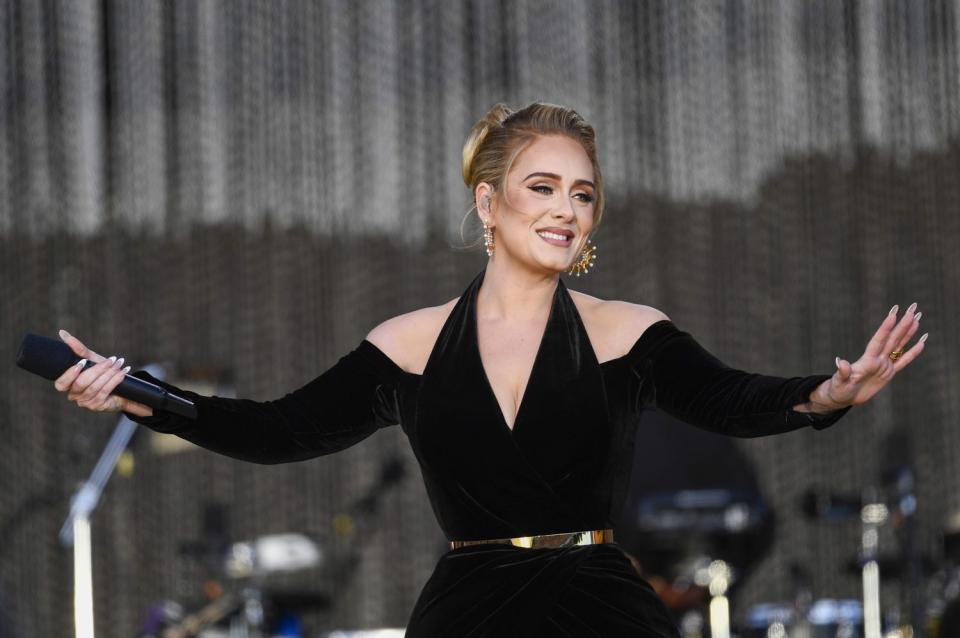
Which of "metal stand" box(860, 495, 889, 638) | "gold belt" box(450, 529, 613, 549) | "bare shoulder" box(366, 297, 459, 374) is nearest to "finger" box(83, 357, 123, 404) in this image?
"bare shoulder" box(366, 297, 459, 374)

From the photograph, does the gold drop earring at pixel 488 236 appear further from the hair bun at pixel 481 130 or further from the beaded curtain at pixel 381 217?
the beaded curtain at pixel 381 217

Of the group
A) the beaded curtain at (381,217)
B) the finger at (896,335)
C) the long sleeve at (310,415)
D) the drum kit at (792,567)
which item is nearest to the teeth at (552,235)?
the long sleeve at (310,415)

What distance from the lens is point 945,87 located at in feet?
17.5

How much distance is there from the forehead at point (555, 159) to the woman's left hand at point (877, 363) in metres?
0.52

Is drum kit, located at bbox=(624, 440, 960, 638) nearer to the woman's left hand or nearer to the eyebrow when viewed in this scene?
the eyebrow

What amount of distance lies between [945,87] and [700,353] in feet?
12.6

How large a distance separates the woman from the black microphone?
0.02 m

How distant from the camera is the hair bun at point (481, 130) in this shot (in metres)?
2.12

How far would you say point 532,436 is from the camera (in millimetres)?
1915

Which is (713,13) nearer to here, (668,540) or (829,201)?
(829,201)

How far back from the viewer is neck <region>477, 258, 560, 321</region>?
6.72 ft

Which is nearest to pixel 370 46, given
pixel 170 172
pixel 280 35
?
pixel 280 35

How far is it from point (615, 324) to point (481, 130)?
375 mm

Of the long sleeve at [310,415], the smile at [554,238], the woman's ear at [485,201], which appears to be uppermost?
the woman's ear at [485,201]
